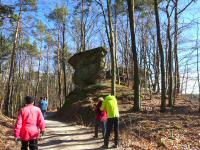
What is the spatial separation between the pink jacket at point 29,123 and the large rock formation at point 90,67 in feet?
71.8

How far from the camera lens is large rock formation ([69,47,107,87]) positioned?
98.7ft

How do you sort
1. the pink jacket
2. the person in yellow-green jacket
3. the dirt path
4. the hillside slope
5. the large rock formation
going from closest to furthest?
the pink jacket
the person in yellow-green jacket
the dirt path
the hillside slope
the large rock formation

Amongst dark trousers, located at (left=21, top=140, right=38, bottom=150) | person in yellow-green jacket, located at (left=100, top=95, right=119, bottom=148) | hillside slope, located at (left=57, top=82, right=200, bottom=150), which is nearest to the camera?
dark trousers, located at (left=21, top=140, right=38, bottom=150)

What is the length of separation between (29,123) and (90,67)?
74.2 feet

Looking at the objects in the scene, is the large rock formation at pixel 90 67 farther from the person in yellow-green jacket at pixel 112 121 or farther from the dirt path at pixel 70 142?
the person in yellow-green jacket at pixel 112 121

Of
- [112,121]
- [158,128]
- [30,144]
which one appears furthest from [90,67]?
[30,144]

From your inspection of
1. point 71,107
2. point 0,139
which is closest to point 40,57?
point 71,107

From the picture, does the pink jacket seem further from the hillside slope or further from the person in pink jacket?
the hillside slope

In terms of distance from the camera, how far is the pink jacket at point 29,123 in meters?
7.98

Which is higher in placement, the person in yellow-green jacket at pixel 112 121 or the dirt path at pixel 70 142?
the person in yellow-green jacket at pixel 112 121

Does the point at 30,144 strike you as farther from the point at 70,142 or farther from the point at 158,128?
the point at 158,128

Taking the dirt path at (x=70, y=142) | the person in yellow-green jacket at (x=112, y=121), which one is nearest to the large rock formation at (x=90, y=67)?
the dirt path at (x=70, y=142)

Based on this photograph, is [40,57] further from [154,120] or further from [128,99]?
[154,120]

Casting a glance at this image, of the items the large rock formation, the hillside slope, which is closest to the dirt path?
the hillside slope
